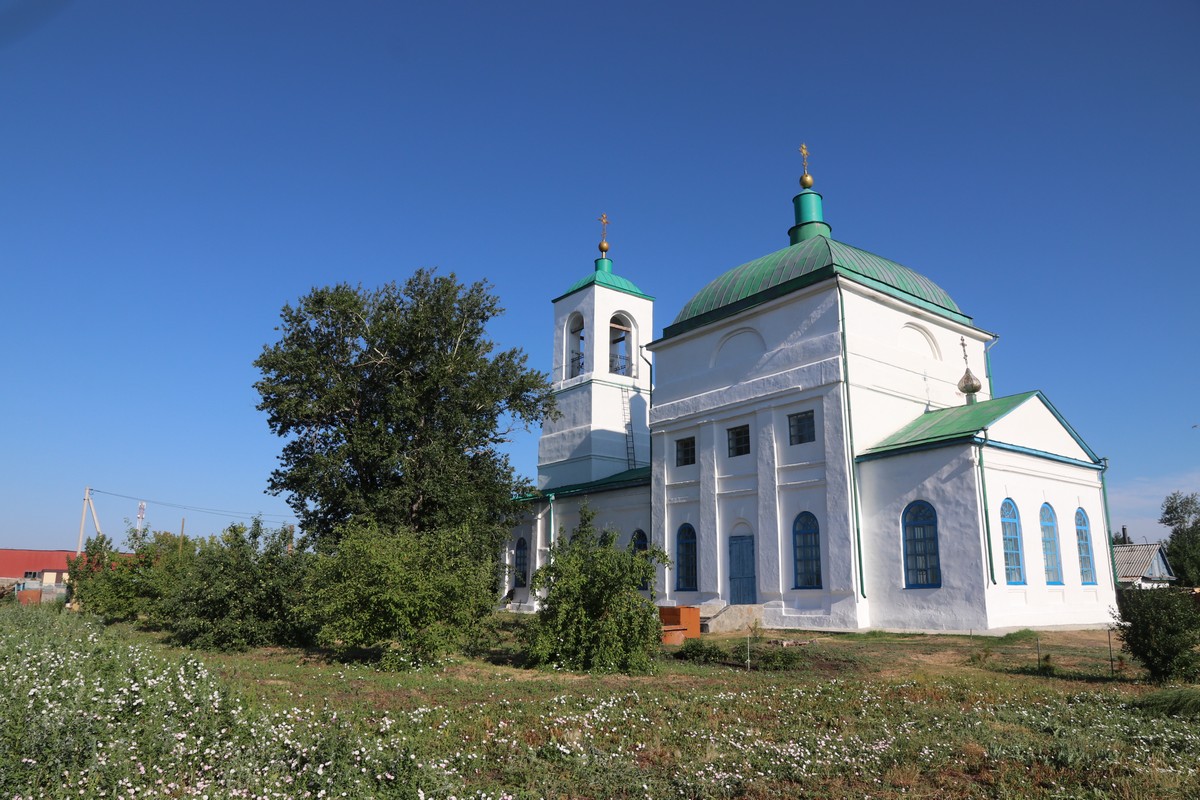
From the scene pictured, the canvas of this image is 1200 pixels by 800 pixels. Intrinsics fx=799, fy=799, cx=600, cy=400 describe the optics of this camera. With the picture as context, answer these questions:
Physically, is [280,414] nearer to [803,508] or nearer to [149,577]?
[149,577]

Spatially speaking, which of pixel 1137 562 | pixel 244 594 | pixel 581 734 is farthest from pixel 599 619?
pixel 1137 562

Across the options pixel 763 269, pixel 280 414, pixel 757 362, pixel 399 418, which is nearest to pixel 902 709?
pixel 757 362

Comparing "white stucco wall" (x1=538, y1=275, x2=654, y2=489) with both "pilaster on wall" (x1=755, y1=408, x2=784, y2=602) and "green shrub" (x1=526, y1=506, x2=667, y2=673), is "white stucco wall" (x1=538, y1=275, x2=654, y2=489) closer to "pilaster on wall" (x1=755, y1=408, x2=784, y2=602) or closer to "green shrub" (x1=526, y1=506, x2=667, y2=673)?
"pilaster on wall" (x1=755, y1=408, x2=784, y2=602)

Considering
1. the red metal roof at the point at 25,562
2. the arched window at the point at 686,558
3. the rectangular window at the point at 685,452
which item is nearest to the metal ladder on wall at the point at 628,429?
the rectangular window at the point at 685,452

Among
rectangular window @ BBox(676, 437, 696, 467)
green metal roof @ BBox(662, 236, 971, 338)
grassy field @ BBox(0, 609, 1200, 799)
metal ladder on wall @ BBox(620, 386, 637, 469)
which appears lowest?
grassy field @ BBox(0, 609, 1200, 799)

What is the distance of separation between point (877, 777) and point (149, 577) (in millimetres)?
22628

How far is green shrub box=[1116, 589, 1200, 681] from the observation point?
1024cm

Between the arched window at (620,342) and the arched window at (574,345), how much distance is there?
50.5 inches

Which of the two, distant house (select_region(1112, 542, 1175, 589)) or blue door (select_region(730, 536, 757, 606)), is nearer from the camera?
blue door (select_region(730, 536, 757, 606))

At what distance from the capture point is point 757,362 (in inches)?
886

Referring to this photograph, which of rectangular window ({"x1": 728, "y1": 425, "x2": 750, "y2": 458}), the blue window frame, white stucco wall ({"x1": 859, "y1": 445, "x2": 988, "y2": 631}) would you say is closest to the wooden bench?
white stucco wall ({"x1": 859, "y1": 445, "x2": 988, "y2": 631})

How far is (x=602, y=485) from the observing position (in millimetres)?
27844

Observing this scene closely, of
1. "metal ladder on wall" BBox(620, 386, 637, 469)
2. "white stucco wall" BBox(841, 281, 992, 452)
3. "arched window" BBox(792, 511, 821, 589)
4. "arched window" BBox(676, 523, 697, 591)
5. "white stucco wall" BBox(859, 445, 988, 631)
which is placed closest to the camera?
"white stucco wall" BBox(859, 445, 988, 631)

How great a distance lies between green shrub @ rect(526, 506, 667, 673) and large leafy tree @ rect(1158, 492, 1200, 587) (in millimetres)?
33685
